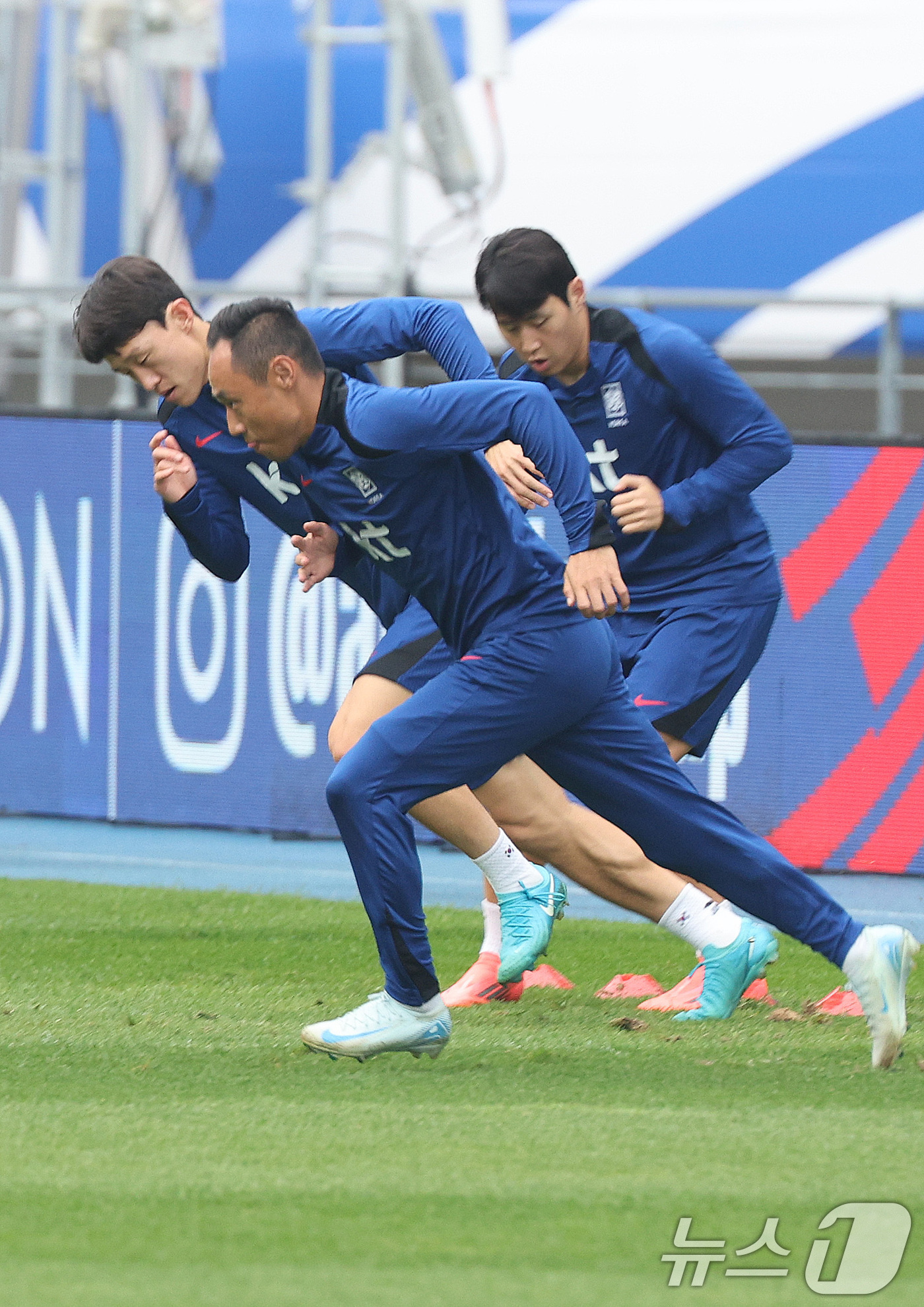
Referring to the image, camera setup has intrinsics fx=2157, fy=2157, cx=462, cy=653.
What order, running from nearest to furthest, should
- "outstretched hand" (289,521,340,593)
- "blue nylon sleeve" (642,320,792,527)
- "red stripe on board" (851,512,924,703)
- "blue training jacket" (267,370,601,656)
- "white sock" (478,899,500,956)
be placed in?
1. "blue training jacket" (267,370,601,656)
2. "outstretched hand" (289,521,340,593)
3. "blue nylon sleeve" (642,320,792,527)
4. "white sock" (478,899,500,956)
5. "red stripe on board" (851,512,924,703)

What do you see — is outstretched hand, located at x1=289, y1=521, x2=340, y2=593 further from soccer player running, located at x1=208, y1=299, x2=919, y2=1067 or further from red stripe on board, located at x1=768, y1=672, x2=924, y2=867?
red stripe on board, located at x1=768, y1=672, x2=924, y2=867

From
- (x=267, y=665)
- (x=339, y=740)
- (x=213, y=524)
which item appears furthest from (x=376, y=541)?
(x=267, y=665)

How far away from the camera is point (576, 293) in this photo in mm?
5285

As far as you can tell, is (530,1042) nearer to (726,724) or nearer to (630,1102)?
(630,1102)

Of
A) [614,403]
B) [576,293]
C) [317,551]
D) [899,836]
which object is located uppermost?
[576,293]

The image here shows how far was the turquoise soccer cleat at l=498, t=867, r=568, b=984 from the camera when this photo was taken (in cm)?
539

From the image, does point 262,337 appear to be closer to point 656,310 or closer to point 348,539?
point 348,539

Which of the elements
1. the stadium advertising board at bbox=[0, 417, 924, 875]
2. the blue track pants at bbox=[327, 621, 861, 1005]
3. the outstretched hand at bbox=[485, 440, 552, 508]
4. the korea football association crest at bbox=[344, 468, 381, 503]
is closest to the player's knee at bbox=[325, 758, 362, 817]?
the blue track pants at bbox=[327, 621, 861, 1005]

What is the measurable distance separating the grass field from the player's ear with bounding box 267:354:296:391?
1.43 m

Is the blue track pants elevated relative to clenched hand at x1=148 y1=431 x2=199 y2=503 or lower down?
lower down

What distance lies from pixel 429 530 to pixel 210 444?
704 mm

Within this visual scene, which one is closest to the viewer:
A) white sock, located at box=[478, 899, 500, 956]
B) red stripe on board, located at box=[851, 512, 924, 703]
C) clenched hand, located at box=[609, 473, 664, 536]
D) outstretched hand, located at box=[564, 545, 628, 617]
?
outstretched hand, located at box=[564, 545, 628, 617]

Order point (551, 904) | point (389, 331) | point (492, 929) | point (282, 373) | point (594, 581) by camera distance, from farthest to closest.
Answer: point (492, 929)
point (551, 904)
point (389, 331)
point (594, 581)
point (282, 373)

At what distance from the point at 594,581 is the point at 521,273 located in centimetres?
105
